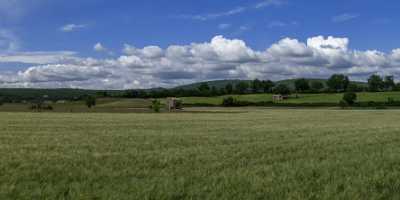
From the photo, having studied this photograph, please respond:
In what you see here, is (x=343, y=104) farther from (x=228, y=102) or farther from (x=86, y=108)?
(x=86, y=108)

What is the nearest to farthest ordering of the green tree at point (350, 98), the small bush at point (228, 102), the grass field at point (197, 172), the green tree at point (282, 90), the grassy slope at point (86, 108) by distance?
the grass field at point (197, 172)
the grassy slope at point (86, 108)
the green tree at point (350, 98)
the small bush at point (228, 102)
the green tree at point (282, 90)

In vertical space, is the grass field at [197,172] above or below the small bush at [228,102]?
above

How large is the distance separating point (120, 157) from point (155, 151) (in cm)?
194

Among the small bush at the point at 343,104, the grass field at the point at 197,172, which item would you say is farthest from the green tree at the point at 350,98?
the grass field at the point at 197,172

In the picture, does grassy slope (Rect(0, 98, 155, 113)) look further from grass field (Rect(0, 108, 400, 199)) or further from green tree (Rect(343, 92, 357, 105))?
grass field (Rect(0, 108, 400, 199))

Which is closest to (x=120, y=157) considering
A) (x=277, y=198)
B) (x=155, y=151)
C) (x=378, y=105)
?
(x=155, y=151)

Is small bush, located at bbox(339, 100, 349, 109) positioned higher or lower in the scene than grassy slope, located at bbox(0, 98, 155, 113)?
lower

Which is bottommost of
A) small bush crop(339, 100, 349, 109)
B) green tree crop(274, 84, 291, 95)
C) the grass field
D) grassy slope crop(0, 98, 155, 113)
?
small bush crop(339, 100, 349, 109)

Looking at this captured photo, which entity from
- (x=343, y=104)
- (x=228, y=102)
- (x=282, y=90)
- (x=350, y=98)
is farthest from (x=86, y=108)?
(x=282, y=90)

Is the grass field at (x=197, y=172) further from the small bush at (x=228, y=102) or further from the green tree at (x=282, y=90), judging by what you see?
the green tree at (x=282, y=90)

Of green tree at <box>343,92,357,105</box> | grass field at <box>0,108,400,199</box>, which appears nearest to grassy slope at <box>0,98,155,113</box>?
green tree at <box>343,92,357,105</box>

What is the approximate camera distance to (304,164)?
13.5 meters

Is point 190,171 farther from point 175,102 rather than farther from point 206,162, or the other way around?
point 175,102

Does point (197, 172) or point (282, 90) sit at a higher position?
point (282, 90)
